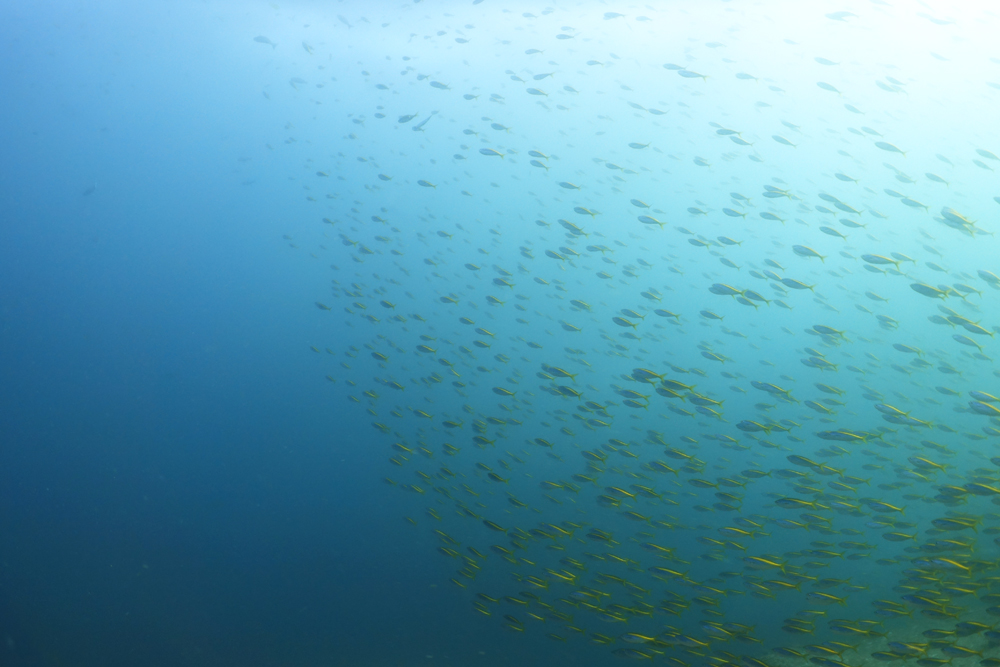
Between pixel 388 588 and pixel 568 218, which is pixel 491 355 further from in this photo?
pixel 388 588

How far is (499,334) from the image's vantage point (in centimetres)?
372

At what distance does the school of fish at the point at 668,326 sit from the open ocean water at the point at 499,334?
0.02 meters

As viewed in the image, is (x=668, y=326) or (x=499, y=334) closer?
(x=668, y=326)

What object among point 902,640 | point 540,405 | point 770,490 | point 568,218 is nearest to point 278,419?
point 540,405

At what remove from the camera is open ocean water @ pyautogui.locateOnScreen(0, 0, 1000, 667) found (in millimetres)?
3105

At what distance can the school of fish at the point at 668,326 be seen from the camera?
10.0 feet

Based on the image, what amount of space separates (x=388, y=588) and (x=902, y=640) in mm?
2891

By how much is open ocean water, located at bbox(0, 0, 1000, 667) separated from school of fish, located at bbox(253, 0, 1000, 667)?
2 centimetres

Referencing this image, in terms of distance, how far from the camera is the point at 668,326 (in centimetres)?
351

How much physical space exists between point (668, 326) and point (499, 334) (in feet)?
3.28

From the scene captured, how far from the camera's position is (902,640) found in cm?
304

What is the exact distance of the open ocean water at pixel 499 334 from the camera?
3105 millimetres

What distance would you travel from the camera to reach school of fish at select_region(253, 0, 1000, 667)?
3055mm

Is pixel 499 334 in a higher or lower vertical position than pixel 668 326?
lower
